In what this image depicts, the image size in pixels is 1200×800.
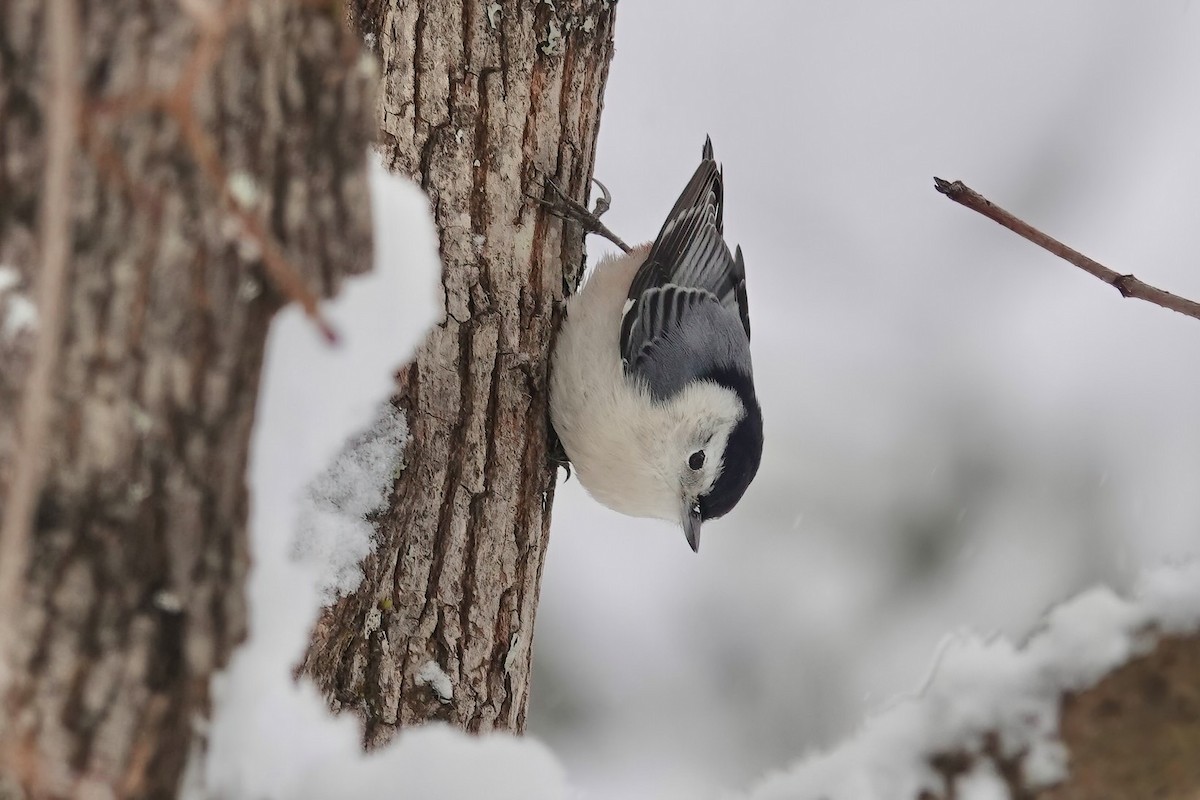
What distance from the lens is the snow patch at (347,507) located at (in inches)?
69.9

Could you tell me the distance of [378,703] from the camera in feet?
6.22

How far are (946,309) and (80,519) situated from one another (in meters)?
3.99

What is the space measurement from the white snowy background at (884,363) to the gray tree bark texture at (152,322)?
2.67m

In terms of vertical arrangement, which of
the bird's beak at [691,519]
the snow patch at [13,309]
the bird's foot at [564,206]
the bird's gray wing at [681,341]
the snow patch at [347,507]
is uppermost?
the bird's gray wing at [681,341]

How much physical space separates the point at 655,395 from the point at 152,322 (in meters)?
1.91

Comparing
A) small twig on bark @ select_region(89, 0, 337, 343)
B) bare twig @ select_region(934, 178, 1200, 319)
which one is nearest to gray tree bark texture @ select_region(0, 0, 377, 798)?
small twig on bark @ select_region(89, 0, 337, 343)

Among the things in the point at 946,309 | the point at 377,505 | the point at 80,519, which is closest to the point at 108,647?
the point at 80,519

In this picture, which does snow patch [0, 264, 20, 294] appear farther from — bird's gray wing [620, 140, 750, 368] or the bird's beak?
the bird's beak

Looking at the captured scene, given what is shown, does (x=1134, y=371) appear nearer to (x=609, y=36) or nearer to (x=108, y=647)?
(x=609, y=36)

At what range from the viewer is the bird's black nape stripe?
2715mm

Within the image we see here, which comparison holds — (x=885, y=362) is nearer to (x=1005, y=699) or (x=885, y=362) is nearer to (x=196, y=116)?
(x=1005, y=699)

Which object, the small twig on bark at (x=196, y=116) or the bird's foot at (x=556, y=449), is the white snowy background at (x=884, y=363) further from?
the small twig on bark at (x=196, y=116)

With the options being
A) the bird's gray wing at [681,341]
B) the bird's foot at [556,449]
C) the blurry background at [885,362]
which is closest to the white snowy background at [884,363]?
the blurry background at [885,362]

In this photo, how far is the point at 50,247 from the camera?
0.67 meters
